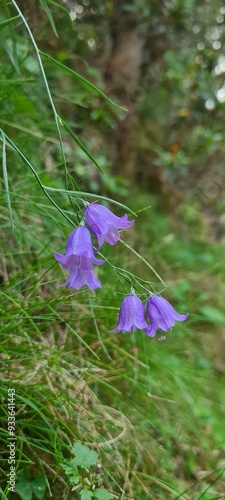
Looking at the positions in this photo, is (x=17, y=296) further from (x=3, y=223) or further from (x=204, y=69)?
(x=204, y=69)

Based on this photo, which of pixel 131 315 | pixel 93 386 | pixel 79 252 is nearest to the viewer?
pixel 79 252

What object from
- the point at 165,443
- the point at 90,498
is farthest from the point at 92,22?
the point at 90,498

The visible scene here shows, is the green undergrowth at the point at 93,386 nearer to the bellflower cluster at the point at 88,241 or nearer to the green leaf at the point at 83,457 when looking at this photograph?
the green leaf at the point at 83,457

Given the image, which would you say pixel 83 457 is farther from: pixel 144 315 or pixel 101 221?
pixel 101 221

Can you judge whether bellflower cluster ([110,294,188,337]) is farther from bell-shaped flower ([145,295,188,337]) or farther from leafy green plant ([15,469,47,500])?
leafy green plant ([15,469,47,500])

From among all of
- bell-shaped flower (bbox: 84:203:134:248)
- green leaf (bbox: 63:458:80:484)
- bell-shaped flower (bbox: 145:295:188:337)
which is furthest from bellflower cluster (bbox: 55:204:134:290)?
green leaf (bbox: 63:458:80:484)

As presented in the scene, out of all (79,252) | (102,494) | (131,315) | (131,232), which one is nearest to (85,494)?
(102,494)
